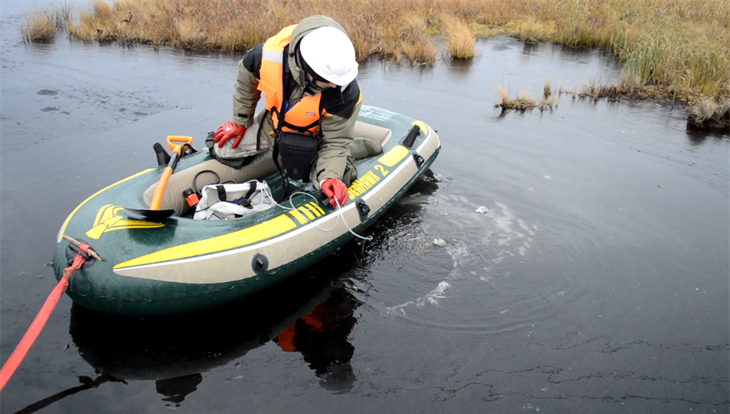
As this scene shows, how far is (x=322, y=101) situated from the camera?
378 cm

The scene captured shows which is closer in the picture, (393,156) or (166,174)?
(166,174)

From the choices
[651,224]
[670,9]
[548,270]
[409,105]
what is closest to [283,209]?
[548,270]

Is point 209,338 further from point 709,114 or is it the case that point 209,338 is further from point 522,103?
point 709,114

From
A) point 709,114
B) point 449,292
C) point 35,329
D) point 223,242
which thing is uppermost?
point 709,114

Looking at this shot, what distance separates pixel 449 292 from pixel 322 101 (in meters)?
1.73

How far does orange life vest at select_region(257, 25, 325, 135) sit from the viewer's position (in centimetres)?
377

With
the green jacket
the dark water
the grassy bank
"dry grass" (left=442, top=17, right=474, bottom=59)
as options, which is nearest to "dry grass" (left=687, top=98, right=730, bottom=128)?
the dark water

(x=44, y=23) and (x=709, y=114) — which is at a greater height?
(x=44, y=23)

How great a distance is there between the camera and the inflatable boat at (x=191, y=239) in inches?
125

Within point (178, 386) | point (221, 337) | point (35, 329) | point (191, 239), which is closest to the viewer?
point (35, 329)

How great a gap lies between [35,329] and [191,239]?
3.18 ft

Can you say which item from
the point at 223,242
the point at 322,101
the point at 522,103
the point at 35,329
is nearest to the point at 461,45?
the point at 522,103

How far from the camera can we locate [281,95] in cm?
381

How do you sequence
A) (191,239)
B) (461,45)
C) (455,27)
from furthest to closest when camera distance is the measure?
(455,27) < (461,45) < (191,239)
